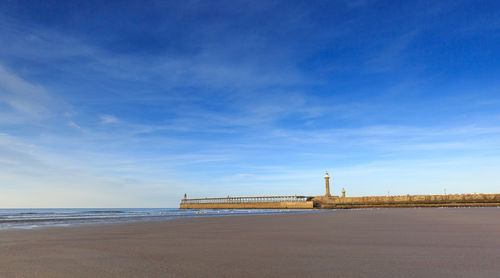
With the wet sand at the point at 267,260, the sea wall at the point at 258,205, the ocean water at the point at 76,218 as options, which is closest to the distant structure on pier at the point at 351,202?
the sea wall at the point at 258,205

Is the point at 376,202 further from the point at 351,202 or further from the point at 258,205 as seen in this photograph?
the point at 258,205

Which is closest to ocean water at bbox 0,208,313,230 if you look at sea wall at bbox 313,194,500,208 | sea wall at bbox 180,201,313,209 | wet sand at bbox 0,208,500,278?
wet sand at bbox 0,208,500,278

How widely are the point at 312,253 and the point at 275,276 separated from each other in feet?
6.60

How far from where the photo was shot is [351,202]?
205 feet

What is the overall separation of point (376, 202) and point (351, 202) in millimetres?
4664

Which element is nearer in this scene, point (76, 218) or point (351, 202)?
point (76, 218)

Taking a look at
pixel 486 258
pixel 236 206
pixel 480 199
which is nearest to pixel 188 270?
pixel 486 258

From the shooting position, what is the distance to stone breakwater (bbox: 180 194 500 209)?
164 ft

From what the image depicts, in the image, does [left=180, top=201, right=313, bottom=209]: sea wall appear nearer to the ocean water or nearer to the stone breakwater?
the stone breakwater

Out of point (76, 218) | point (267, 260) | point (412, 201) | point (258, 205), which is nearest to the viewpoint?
point (267, 260)

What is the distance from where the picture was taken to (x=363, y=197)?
6194 centimetres

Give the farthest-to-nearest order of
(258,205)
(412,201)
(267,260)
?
(258,205) < (412,201) < (267,260)

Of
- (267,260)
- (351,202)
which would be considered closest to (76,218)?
(267,260)

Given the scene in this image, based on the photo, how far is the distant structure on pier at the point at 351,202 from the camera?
5025 cm
